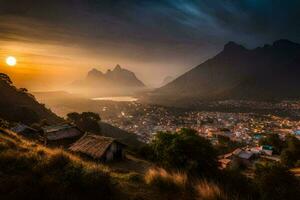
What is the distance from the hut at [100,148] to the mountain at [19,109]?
3406 cm

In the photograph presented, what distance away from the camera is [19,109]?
59062 mm

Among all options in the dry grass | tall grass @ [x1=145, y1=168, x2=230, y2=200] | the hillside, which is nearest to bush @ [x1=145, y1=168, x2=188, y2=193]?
tall grass @ [x1=145, y1=168, x2=230, y2=200]

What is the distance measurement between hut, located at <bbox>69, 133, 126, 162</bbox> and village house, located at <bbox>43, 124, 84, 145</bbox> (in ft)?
22.8

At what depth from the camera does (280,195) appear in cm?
789

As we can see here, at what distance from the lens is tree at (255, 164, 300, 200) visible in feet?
25.8

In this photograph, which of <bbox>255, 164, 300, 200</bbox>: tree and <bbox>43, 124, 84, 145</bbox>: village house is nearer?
<bbox>255, 164, 300, 200</bbox>: tree

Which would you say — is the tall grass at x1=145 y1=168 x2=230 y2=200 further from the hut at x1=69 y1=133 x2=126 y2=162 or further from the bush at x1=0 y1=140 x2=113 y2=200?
the hut at x1=69 y1=133 x2=126 y2=162

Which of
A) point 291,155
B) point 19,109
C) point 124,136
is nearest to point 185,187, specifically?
point 291,155

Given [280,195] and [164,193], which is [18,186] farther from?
[280,195]

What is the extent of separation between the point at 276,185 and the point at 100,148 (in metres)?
19.7

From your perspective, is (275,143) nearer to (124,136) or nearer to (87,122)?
(124,136)

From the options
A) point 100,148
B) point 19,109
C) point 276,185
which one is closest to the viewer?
point 276,185

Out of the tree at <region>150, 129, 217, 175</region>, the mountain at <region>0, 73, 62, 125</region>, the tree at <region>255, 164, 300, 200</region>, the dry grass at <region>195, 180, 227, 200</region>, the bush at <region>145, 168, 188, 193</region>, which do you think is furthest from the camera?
the mountain at <region>0, 73, 62, 125</region>

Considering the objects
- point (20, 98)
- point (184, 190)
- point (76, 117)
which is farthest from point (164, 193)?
point (20, 98)
